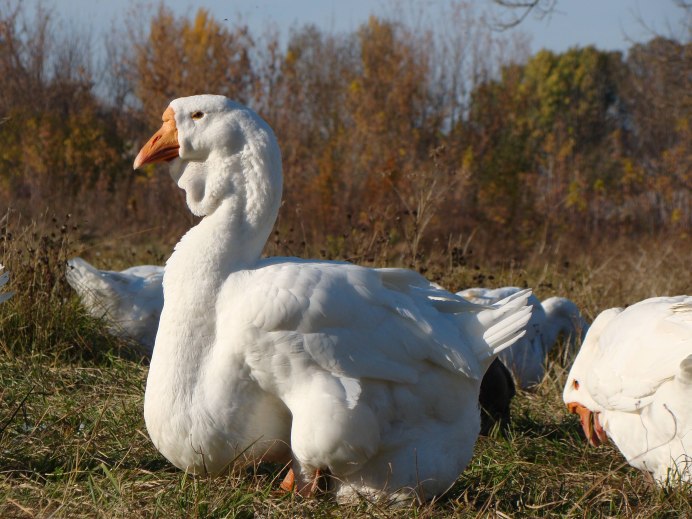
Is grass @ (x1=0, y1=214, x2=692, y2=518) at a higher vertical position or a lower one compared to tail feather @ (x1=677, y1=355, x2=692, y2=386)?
lower

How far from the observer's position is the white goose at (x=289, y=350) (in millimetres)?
2756

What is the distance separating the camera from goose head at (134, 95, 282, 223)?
→ 3.07 meters

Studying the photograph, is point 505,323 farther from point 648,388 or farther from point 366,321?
point 648,388

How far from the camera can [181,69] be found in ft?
58.7

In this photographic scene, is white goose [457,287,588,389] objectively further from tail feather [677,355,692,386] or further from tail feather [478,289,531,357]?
tail feather [478,289,531,357]

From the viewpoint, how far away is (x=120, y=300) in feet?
18.2

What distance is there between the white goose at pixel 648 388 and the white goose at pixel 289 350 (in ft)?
2.58

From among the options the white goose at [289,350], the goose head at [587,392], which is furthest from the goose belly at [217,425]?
the goose head at [587,392]

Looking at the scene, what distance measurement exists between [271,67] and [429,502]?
1528 centimetres

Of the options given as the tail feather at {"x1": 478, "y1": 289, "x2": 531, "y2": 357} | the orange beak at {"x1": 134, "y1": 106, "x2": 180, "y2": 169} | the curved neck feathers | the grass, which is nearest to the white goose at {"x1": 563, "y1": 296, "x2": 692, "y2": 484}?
the grass

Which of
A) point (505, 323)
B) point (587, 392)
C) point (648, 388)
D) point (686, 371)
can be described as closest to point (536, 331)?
point (587, 392)

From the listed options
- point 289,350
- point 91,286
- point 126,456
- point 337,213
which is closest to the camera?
point 289,350

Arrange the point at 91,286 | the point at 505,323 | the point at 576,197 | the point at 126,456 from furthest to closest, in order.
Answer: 1. the point at 576,197
2. the point at 91,286
3. the point at 126,456
4. the point at 505,323

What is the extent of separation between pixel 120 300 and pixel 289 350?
3.07 metres
